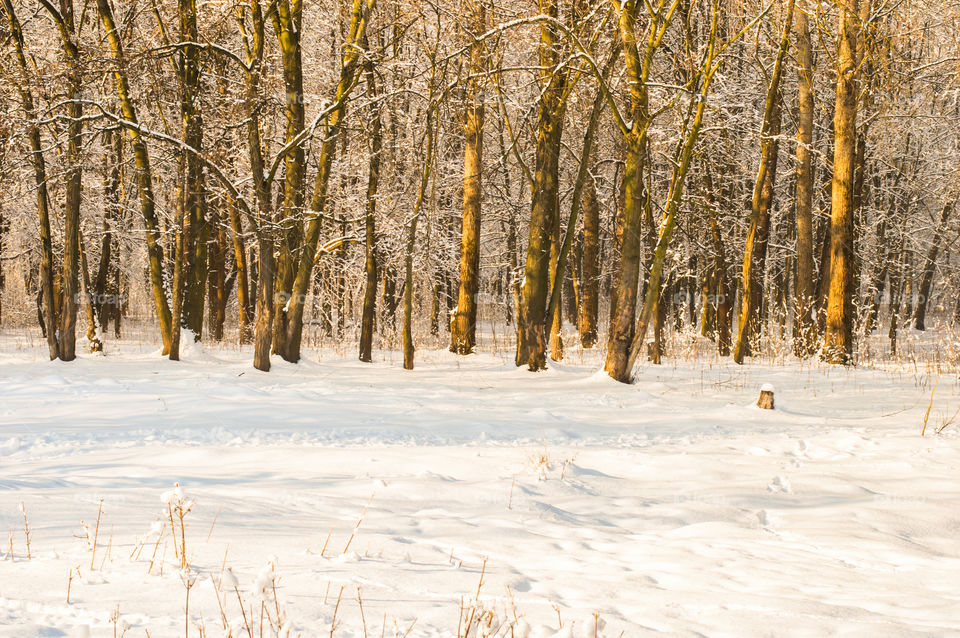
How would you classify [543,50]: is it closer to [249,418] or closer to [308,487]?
[249,418]

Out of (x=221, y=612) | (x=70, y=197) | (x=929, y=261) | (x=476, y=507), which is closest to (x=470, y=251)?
(x=70, y=197)

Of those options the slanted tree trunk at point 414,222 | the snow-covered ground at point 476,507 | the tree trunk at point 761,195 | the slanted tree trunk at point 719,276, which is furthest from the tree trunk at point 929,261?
the slanted tree trunk at point 414,222

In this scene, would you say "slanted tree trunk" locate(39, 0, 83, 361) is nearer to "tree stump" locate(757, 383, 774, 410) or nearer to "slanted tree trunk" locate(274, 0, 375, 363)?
"slanted tree trunk" locate(274, 0, 375, 363)

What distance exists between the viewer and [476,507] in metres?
5.22

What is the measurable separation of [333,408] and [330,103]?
6148 millimetres

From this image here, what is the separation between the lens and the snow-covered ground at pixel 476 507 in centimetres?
294

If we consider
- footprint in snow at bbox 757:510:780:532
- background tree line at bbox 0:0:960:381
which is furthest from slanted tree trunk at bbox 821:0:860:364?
footprint in snow at bbox 757:510:780:532

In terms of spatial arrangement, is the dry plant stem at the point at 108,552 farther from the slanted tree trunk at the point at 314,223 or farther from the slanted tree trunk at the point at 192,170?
the slanted tree trunk at the point at 314,223

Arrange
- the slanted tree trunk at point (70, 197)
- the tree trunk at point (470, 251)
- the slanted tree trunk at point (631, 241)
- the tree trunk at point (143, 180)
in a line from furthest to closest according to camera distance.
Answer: the tree trunk at point (470, 251) < the tree trunk at point (143, 180) < the slanted tree trunk at point (70, 197) < the slanted tree trunk at point (631, 241)

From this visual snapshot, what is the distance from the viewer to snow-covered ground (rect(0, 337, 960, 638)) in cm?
294

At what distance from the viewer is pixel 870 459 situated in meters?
7.00

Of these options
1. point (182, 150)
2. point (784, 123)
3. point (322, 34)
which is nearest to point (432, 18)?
point (322, 34)

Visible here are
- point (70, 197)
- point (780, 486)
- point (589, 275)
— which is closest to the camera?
point (780, 486)

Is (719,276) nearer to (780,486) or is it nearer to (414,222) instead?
(414,222)
